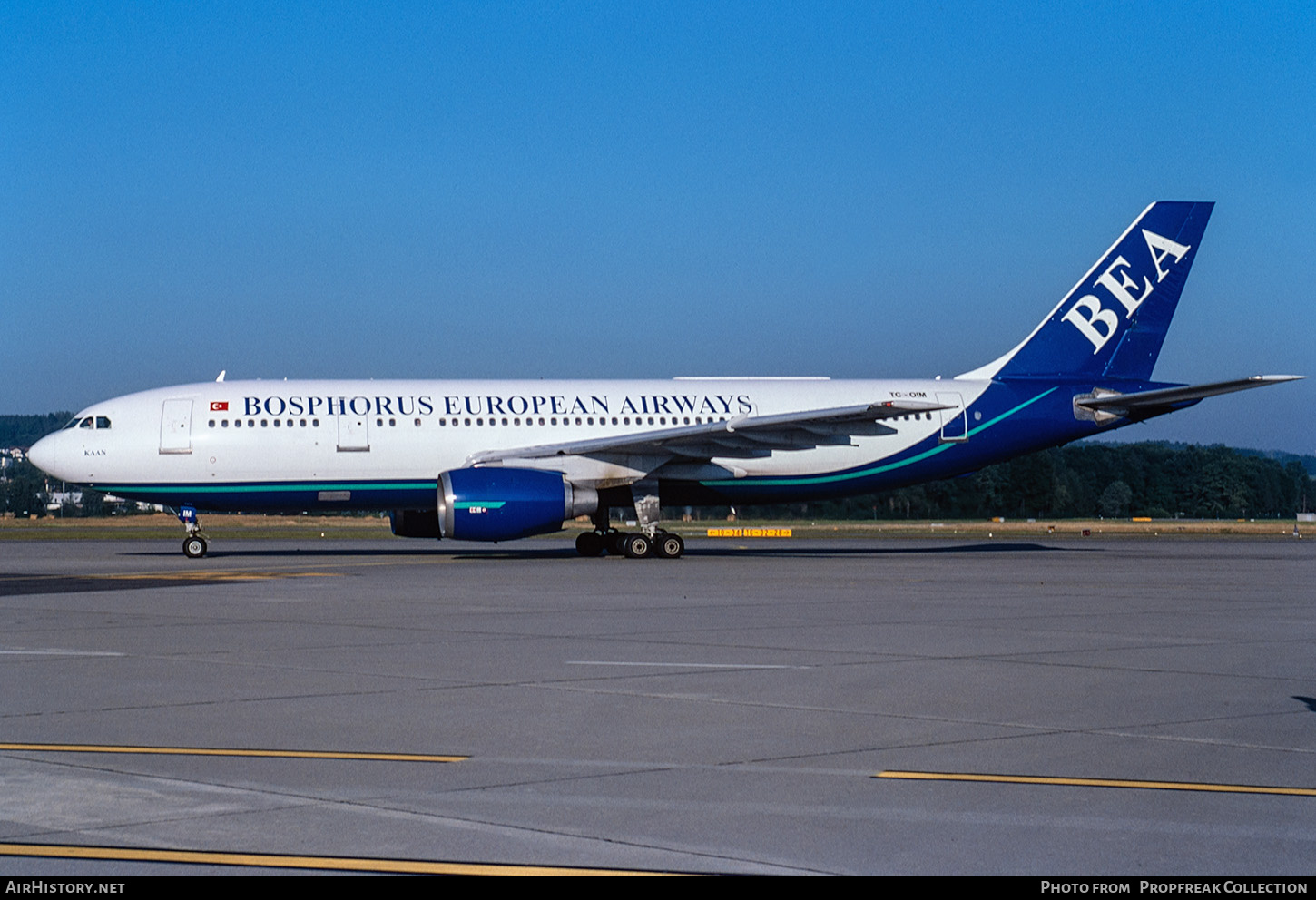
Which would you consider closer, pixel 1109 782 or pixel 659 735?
pixel 1109 782

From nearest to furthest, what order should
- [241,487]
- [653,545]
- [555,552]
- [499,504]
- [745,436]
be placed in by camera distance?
1. [499,504]
2. [745,436]
3. [241,487]
4. [653,545]
5. [555,552]

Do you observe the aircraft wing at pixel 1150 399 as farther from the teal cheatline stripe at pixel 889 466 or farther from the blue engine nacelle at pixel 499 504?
the blue engine nacelle at pixel 499 504

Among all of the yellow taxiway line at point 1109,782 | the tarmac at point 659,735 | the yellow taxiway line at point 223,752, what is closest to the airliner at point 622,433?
the tarmac at point 659,735

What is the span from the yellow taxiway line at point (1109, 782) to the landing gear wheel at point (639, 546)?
22.3 metres

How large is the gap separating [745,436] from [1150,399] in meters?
9.67

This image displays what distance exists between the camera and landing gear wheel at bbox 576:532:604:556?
3047 centimetres

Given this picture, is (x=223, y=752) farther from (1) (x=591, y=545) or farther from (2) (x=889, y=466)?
(2) (x=889, y=466)

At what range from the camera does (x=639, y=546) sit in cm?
2923

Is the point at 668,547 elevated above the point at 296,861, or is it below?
above

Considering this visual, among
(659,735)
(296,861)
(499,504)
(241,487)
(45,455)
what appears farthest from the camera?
(45,455)

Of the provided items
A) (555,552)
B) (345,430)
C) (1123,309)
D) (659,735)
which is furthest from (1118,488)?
(659,735)

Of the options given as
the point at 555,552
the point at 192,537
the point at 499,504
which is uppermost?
the point at 499,504

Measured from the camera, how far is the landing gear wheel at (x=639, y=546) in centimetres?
2922

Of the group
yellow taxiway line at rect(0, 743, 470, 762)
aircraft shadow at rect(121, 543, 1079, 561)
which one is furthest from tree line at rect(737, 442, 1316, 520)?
yellow taxiway line at rect(0, 743, 470, 762)
